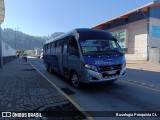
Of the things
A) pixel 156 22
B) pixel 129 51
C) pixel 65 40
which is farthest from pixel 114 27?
pixel 65 40

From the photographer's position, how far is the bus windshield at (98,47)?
9094 millimetres

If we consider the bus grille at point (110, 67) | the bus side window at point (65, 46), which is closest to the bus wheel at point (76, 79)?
the bus grille at point (110, 67)

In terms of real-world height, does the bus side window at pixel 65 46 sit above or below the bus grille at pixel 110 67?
above

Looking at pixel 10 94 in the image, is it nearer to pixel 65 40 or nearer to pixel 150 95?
pixel 65 40

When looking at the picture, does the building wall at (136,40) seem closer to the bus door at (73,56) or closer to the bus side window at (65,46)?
the bus side window at (65,46)

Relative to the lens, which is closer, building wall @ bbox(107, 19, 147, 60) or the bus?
the bus

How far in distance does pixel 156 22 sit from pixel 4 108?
3882cm

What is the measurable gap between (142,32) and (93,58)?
35.8 metres

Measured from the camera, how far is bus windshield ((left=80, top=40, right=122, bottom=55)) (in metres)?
9.09

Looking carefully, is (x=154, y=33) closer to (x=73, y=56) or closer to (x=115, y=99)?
(x=73, y=56)

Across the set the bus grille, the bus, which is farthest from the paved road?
the bus grille

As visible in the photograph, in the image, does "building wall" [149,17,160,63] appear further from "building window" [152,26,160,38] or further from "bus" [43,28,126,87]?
"bus" [43,28,126,87]

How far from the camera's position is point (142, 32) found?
138 ft

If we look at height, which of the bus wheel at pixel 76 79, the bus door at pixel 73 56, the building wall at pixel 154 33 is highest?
the building wall at pixel 154 33
